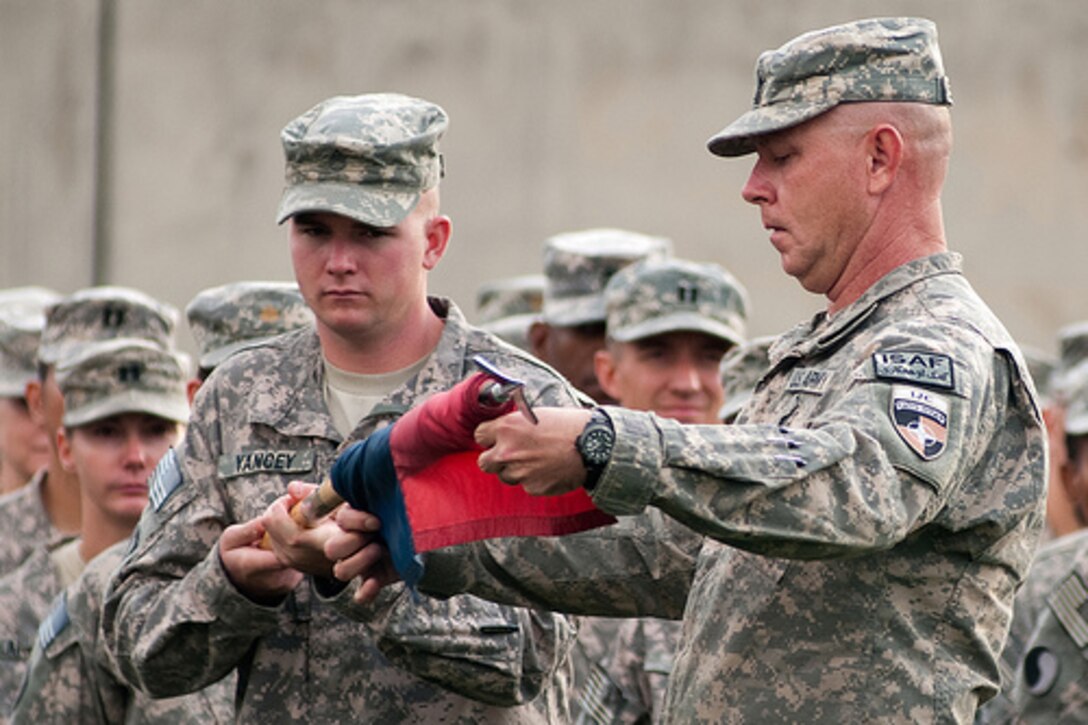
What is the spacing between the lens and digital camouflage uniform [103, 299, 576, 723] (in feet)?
16.4

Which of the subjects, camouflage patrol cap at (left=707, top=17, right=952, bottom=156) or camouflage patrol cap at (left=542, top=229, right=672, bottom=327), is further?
camouflage patrol cap at (left=542, top=229, right=672, bottom=327)

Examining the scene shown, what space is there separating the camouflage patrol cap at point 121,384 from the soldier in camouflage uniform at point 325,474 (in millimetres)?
1910

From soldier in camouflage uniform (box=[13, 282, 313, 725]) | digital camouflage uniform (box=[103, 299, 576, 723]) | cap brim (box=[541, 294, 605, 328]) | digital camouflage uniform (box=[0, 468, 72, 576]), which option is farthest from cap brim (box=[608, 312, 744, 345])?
digital camouflage uniform (box=[103, 299, 576, 723])

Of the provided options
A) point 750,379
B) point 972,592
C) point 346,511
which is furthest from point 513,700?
point 750,379

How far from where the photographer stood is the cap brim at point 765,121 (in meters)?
4.37

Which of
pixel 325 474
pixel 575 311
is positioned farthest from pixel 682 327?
pixel 325 474

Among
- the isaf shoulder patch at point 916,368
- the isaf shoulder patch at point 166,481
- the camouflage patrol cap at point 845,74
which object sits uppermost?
the camouflage patrol cap at point 845,74

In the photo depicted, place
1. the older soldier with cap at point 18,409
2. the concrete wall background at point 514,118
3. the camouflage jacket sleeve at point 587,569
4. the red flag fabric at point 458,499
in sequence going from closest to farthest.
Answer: the red flag fabric at point 458,499
the camouflage jacket sleeve at point 587,569
the older soldier with cap at point 18,409
the concrete wall background at point 514,118

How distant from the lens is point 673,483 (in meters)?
3.77

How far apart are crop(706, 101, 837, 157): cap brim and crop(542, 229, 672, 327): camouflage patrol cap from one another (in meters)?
4.50

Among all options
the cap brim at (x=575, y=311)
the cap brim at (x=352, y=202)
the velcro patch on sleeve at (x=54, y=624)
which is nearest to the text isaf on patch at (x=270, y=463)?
the cap brim at (x=352, y=202)

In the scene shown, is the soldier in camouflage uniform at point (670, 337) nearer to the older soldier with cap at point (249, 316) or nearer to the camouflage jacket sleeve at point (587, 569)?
the older soldier with cap at point (249, 316)

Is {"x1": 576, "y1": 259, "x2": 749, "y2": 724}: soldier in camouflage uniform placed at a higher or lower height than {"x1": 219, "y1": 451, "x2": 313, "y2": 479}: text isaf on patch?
lower

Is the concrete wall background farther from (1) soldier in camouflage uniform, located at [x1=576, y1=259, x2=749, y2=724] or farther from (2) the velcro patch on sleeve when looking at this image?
(2) the velcro patch on sleeve
